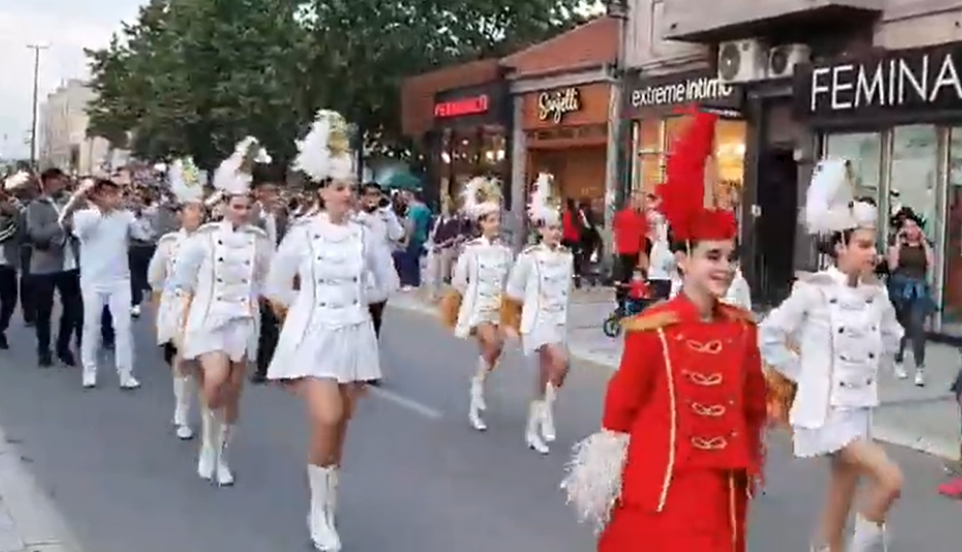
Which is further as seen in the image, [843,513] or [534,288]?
[534,288]

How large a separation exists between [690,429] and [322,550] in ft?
9.99

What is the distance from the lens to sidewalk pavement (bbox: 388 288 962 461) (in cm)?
1088

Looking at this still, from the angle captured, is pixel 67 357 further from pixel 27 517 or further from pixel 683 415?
pixel 683 415

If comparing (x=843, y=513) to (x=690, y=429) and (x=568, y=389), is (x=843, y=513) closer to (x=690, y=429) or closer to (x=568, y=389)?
(x=690, y=429)

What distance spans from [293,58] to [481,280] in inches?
953

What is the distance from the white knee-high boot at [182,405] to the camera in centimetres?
1017

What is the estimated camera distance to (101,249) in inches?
488

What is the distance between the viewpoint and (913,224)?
14289 mm

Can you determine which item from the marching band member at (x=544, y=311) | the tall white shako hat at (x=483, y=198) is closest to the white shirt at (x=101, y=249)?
the tall white shako hat at (x=483, y=198)

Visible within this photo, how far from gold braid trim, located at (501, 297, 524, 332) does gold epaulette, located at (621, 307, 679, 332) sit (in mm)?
6011

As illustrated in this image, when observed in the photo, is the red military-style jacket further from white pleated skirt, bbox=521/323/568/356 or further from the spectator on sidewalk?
the spectator on sidewalk

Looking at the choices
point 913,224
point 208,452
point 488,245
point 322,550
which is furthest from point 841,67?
point 322,550

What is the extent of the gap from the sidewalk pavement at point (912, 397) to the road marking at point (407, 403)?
5.44ft

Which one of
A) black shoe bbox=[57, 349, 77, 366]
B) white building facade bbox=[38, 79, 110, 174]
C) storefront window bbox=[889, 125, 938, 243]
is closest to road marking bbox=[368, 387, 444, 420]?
black shoe bbox=[57, 349, 77, 366]
